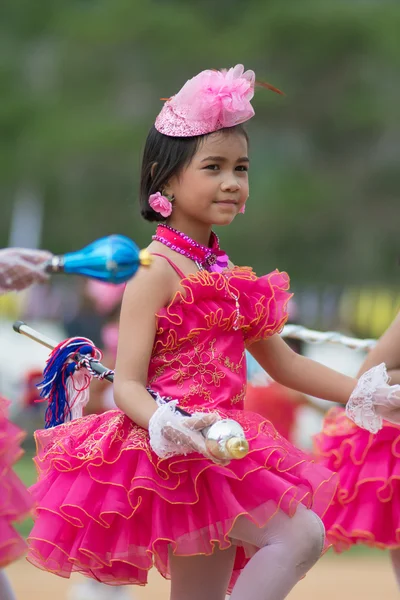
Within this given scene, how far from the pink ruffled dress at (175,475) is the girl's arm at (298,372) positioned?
0.19 meters

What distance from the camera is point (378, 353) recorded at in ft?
13.2

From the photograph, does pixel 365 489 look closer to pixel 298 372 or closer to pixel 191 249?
pixel 298 372

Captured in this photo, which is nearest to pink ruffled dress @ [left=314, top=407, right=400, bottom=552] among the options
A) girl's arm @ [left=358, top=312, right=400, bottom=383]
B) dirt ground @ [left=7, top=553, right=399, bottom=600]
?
girl's arm @ [left=358, top=312, right=400, bottom=383]

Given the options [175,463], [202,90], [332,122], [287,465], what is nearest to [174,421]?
[175,463]

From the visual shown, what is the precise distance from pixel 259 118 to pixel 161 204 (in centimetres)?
2003

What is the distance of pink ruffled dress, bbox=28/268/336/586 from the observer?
3334 millimetres

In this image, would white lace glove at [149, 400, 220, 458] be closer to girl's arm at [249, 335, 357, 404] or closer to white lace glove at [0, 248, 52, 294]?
white lace glove at [0, 248, 52, 294]

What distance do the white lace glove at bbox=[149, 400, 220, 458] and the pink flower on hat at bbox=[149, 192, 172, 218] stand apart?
702 millimetres

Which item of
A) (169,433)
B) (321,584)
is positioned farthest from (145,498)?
(321,584)

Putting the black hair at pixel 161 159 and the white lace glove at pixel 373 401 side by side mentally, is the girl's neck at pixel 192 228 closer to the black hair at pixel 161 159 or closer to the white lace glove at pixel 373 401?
the black hair at pixel 161 159

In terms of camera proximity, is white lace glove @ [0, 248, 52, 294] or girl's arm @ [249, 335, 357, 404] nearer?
white lace glove @ [0, 248, 52, 294]

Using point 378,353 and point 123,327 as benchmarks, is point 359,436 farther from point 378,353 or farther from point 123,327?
point 123,327

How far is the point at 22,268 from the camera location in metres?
2.92

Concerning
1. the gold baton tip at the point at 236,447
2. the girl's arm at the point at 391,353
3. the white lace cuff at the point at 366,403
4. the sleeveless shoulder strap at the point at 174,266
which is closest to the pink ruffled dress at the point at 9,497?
the gold baton tip at the point at 236,447
